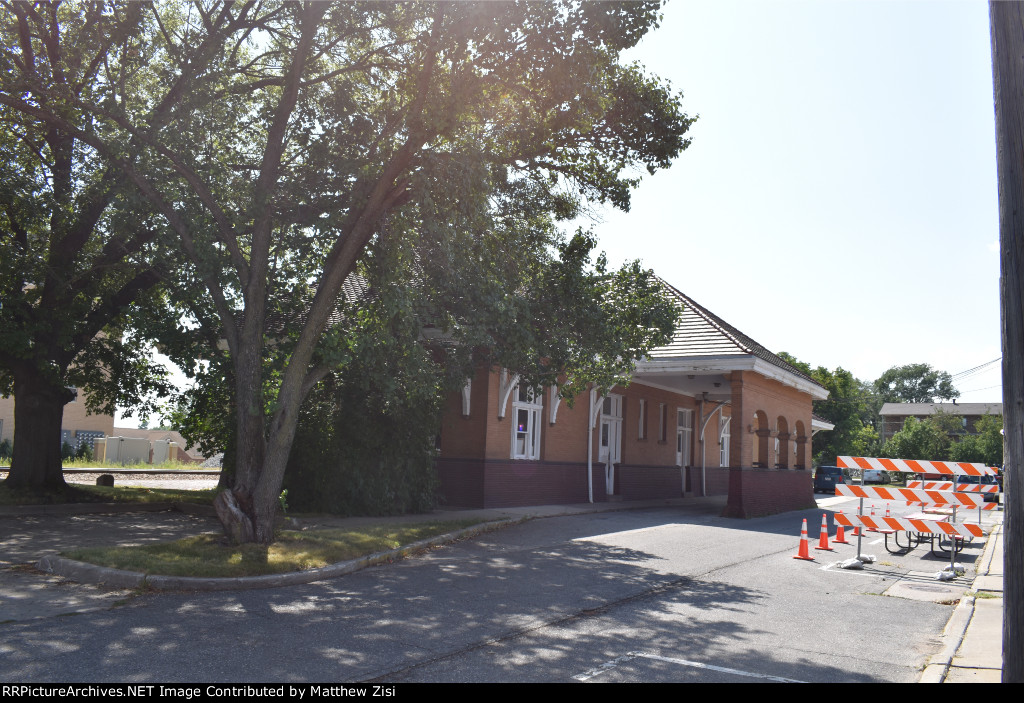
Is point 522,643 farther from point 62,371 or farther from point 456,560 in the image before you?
point 62,371

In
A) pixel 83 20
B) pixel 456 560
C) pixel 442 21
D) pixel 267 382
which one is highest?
pixel 83 20

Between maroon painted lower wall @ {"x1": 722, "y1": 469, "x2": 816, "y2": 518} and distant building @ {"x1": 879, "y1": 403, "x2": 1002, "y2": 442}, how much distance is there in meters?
71.8

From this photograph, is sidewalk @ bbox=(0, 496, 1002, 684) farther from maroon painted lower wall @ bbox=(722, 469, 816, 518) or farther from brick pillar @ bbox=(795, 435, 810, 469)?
brick pillar @ bbox=(795, 435, 810, 469)

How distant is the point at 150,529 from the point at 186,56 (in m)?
7.83

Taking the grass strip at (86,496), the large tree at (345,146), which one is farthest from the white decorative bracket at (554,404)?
the grass strip at (86,496)

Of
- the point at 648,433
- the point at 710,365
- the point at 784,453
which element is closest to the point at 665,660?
the point at 710,365

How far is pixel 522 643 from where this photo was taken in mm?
6637

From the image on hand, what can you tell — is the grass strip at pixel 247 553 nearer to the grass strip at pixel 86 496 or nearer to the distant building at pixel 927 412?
the grass strip at pixel 86 496

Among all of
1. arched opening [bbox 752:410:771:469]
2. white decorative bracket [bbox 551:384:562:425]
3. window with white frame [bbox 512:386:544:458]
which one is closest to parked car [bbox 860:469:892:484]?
arched opening [bbox 752:410:771:469]

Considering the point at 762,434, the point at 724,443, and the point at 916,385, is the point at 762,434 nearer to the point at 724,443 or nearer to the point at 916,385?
the point at 724,443

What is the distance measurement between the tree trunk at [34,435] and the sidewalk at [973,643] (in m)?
16.9
